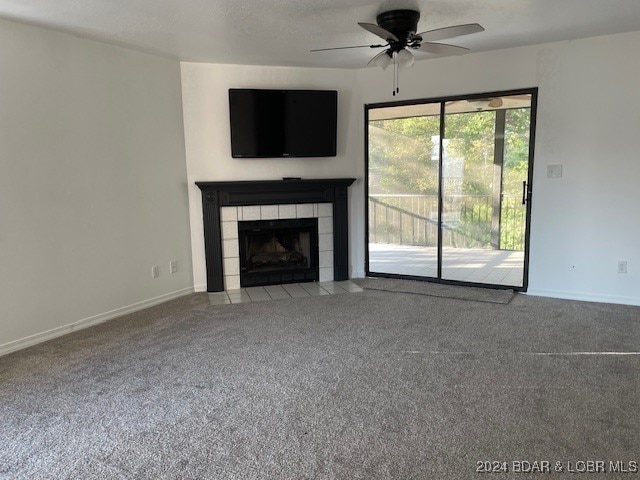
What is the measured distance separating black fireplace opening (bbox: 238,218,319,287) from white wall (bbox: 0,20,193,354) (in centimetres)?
71

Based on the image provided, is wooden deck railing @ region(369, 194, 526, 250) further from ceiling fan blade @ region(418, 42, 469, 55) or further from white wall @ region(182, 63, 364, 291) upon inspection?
ceiling fan blade @ region(418, 42, 469, 55)

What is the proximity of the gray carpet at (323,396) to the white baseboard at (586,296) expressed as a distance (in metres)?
0.18

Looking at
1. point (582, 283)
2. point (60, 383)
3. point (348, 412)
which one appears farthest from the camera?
point (582, 283)

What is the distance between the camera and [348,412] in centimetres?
234

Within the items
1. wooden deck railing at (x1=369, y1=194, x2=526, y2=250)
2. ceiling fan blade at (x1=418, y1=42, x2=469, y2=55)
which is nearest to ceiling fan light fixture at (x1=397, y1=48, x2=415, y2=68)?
ceiling fan blade at (x1=418, y1=42, x2=469, y2=55)

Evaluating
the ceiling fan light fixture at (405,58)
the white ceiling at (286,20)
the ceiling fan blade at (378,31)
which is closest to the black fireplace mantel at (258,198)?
the white ceiling at (286,20)

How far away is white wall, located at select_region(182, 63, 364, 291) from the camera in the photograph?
186 inches

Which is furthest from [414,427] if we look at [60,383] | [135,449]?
[60,383]

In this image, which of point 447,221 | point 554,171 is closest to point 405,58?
point 554,171

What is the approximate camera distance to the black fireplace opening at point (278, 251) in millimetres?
5043

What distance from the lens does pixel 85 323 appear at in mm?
3832

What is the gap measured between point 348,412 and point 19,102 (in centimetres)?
314

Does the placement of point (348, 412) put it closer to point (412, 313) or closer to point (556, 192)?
point (412, 313)

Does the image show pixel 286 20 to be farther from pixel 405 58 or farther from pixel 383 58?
pixel 405 58
